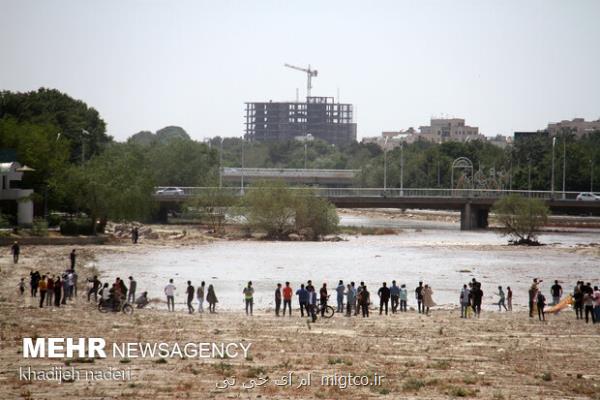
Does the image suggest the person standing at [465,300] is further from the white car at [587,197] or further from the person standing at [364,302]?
the white car at [587,197]

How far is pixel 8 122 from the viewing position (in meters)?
87.9

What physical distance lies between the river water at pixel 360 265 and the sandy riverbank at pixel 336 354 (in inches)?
309

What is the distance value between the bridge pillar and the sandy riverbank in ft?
252

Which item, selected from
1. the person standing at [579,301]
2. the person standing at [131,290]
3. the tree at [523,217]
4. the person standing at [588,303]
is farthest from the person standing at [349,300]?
the tree at [523,217]

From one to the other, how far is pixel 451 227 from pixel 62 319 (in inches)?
3611

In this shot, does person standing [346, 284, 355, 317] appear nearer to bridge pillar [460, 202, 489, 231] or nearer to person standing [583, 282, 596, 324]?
person standing [583, 282, 596, 324]

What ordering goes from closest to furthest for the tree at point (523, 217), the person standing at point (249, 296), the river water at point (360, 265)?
1. the person standing at point (249, 296)
2. the river water at point (360, 265)
3. the tree at point (523, 217)

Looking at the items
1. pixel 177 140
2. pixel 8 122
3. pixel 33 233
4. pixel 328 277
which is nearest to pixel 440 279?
pixel 328 277

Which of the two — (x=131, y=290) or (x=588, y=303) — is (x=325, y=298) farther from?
(x=588, y=303)

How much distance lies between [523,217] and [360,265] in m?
29.9

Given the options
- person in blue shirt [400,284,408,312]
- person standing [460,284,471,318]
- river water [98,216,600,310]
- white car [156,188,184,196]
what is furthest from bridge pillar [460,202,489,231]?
person standing [460,284,471,318]

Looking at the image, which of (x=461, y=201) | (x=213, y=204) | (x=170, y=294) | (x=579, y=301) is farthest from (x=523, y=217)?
(x=170, y=294)

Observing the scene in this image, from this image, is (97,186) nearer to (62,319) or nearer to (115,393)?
(62,319)

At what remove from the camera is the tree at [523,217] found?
9050 centimetres
